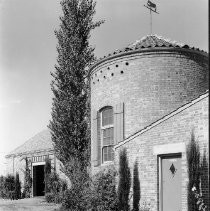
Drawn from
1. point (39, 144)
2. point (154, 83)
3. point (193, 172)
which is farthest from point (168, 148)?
point (39, 144)

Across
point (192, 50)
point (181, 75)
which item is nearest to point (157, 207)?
point (181, 75)

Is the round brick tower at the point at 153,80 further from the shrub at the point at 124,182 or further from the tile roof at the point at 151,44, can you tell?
the shrub at the point at 124,182

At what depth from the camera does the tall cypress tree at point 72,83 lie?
22.6 meters

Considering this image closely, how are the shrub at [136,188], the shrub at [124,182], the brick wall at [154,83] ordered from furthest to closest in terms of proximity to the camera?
the brick wall at [154,83] → the shrub at [124,182] → the shrub at [136,188]

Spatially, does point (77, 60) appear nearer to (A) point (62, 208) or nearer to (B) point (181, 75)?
(B) point (181, 75)

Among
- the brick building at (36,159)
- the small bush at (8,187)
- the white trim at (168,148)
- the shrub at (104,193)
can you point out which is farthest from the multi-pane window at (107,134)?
the small bush at (8,187)

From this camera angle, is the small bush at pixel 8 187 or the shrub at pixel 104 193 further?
the small bush at pixel 8 187

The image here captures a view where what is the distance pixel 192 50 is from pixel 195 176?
700 cm

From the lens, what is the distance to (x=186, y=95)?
18156mm

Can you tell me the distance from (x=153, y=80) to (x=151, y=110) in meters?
1.31

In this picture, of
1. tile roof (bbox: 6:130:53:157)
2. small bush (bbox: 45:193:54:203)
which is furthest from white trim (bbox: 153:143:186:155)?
tile roof (bbox: 6:130:53:157)

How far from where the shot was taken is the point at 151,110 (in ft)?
58.6

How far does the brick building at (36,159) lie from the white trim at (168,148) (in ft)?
45.4

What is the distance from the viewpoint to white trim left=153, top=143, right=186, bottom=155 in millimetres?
14086
